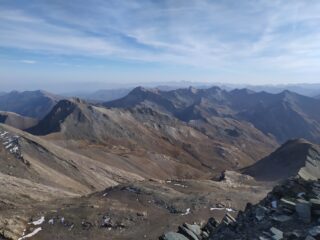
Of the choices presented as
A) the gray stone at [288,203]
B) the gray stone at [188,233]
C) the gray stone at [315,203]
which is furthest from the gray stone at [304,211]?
the gray stone at [188,233]

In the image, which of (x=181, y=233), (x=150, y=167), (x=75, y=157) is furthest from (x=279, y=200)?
(x=150, y=167)

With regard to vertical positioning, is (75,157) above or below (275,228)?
below

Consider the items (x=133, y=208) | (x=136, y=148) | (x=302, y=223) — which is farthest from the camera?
(x=136, y=148)

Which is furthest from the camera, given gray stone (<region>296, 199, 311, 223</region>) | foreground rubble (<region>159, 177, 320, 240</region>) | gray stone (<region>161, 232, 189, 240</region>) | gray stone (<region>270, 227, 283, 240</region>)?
gray stone (<region>161, 232, 189, 240</region>)

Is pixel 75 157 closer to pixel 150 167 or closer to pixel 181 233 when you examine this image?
pixel 150 167

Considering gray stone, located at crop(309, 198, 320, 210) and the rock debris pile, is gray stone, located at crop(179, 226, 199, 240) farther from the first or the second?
the rock debris pile

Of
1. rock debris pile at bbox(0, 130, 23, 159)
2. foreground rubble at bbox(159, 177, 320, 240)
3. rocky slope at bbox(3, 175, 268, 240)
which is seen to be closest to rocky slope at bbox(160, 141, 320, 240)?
foreground rubble at bbox(159, 177, 320, 240)

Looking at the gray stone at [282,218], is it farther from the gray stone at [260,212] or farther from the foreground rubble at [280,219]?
the gray stone at [260,212]

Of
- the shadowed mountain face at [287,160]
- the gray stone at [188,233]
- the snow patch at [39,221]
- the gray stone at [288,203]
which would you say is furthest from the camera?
the shadowed mountain face at [287,160]
